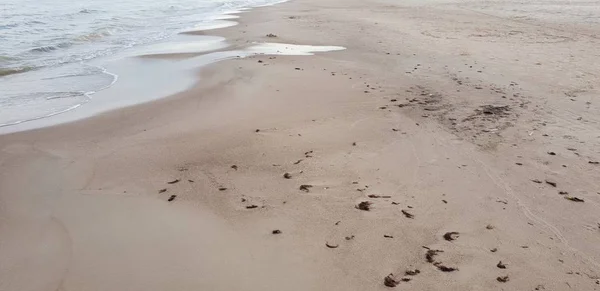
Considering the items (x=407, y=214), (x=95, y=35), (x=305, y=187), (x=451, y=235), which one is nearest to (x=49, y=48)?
(x=95, y=35)

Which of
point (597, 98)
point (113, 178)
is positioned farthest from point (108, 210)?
point (597, 98)

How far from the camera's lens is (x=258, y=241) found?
A: 3516mm

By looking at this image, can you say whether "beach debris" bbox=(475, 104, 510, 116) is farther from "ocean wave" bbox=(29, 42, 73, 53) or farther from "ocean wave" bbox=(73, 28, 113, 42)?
"ocean wave" bbox=(73, 28, 113, 42)

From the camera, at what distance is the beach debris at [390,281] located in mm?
2990

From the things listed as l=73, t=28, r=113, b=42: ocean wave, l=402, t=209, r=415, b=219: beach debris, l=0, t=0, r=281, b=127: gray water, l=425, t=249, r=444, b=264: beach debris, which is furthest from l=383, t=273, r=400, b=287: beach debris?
l=73, t=28, r=113, b=42: ocean wave

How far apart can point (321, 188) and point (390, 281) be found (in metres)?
1.41

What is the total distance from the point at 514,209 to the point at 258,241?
208cm

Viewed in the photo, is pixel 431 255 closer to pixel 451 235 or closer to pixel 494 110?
pixel 451 235

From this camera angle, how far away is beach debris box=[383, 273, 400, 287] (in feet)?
9.81

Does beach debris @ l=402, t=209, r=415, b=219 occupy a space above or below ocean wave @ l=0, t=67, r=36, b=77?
below

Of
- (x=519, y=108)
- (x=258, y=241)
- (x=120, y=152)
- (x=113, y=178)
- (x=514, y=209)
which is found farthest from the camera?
(x=519, y=108)

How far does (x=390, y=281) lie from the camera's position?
9.90ft

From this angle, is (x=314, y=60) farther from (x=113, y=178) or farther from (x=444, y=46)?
(x=113, y=178)

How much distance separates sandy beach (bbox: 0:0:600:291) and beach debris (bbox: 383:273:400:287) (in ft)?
0.03
